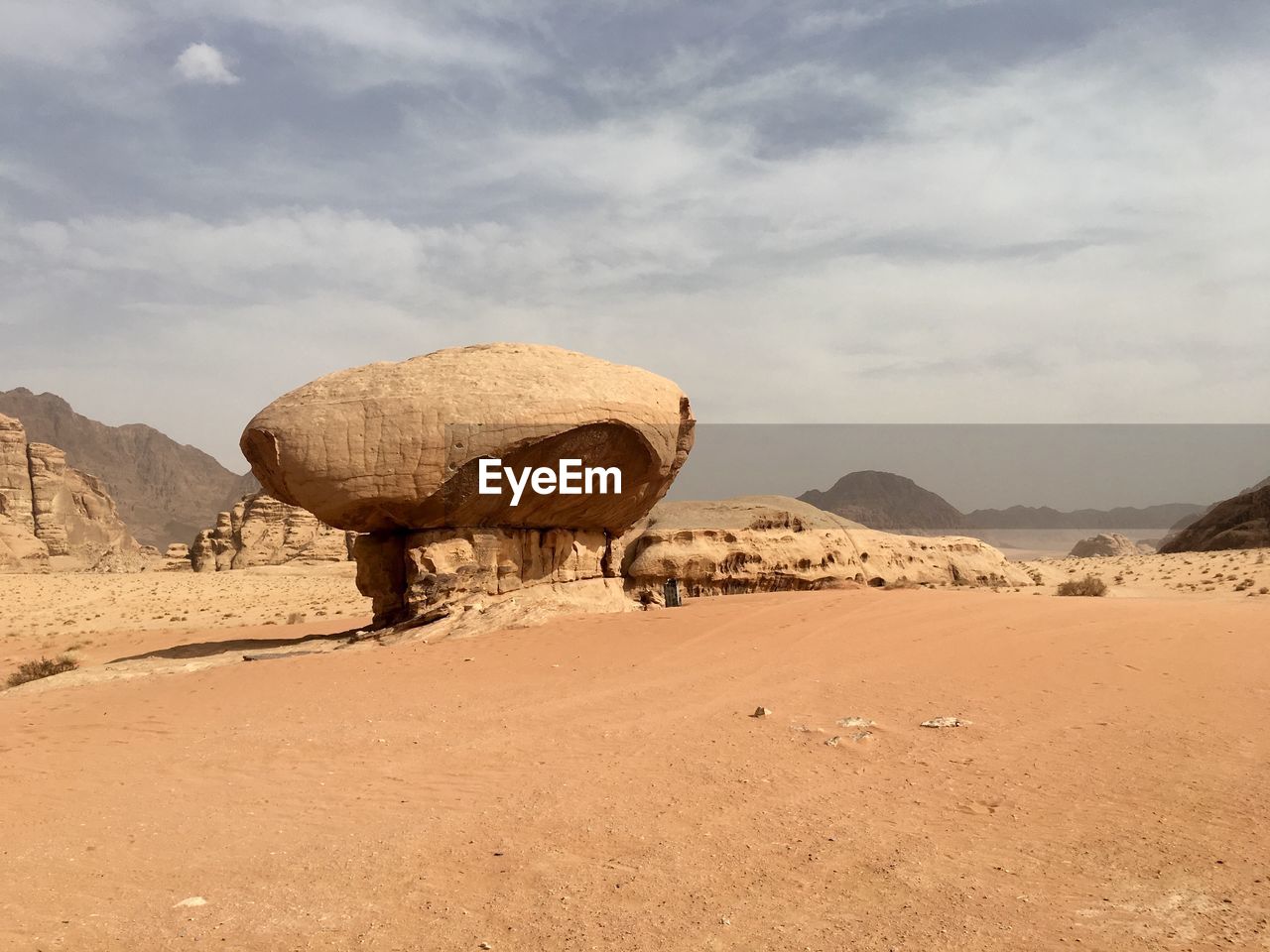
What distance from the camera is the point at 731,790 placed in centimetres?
488

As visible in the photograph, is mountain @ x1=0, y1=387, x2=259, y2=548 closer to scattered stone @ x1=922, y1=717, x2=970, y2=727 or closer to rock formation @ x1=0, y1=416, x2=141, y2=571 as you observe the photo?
rock formation @ x1=0, y1=416, x2=141, y2=571

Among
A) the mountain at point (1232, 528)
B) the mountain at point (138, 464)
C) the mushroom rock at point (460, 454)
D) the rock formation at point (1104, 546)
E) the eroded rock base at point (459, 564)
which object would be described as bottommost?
the rock formation at point (1104, 546)

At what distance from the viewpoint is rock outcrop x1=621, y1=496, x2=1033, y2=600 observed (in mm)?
15250

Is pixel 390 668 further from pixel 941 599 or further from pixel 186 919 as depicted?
pixel 941 599

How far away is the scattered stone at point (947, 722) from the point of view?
599 centimetres

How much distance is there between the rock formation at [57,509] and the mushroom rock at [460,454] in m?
53.0

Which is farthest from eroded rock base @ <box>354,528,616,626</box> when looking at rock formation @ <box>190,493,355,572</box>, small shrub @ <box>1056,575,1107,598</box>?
rock formation @ <box>190,493,355,572</box>

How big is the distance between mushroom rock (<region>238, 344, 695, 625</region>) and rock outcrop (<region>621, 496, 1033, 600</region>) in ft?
11.2

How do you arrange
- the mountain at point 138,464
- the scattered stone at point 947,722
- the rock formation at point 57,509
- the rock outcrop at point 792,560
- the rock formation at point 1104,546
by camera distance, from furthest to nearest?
the mountain at point 138,464 < the rock formation at point 57,509 < the rock formation at point 1104,546 < the rock outcrop at point 792,560 < the scattered stone at point 947,722

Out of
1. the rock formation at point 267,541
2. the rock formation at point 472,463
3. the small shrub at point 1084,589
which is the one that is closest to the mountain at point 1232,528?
the small shrub at point 1084,589

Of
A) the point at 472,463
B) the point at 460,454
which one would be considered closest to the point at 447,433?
the point at 460,454

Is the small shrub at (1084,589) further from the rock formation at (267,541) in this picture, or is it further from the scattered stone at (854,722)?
the rock formation at (267,541)

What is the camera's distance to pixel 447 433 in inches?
416

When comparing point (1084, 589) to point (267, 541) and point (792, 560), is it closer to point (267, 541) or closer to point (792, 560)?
point (792, 560)
